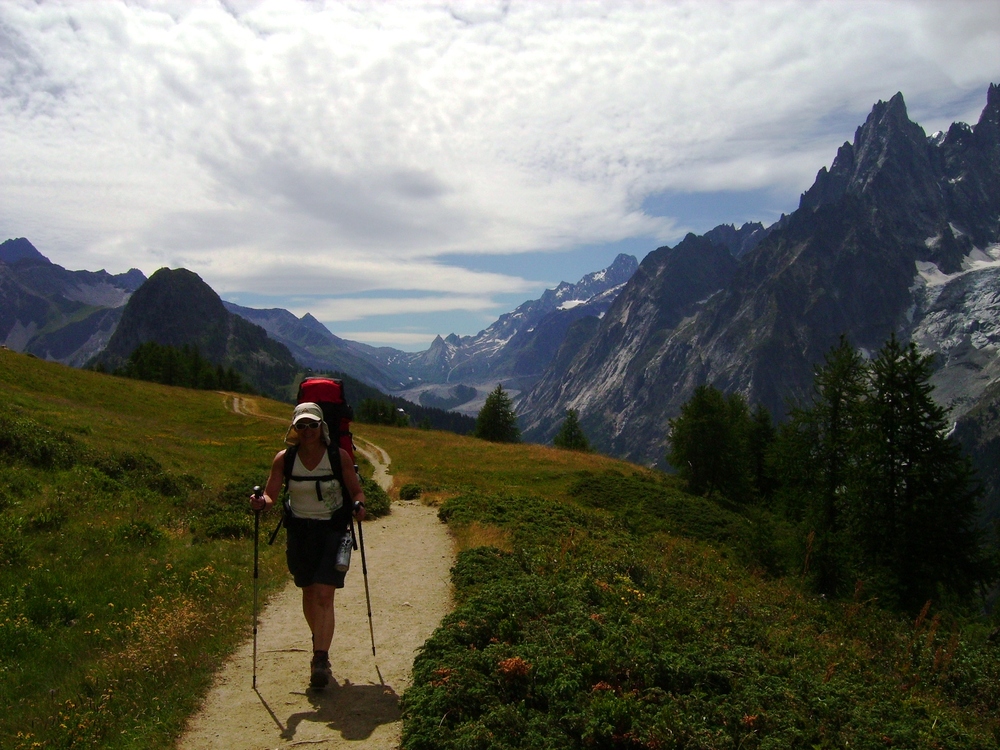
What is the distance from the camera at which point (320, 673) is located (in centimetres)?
759

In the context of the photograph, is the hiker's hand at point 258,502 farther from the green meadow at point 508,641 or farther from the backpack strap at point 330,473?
the green meadow at point 508,641

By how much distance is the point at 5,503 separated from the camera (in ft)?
42.3

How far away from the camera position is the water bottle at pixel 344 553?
25.1ft

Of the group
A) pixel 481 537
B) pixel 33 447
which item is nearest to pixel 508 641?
pixel 481 537

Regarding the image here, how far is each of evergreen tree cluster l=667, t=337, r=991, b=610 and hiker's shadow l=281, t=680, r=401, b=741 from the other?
17476mm

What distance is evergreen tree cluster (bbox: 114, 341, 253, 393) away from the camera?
97.6 m

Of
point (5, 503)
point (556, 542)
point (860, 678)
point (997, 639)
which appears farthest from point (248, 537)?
point (997, 639)

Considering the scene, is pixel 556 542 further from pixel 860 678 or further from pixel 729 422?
pixel 729 422

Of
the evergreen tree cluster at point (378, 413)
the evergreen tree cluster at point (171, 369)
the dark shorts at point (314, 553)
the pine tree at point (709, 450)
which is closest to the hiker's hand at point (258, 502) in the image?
the dark shorts at point (314, 553)

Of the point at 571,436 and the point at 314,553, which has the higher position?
the point at 314,553

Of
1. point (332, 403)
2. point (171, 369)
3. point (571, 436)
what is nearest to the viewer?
point (332, 403)

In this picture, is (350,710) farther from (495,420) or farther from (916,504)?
(495,420)

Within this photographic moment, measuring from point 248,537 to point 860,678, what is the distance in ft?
45.7

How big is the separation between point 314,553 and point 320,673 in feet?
5.04
